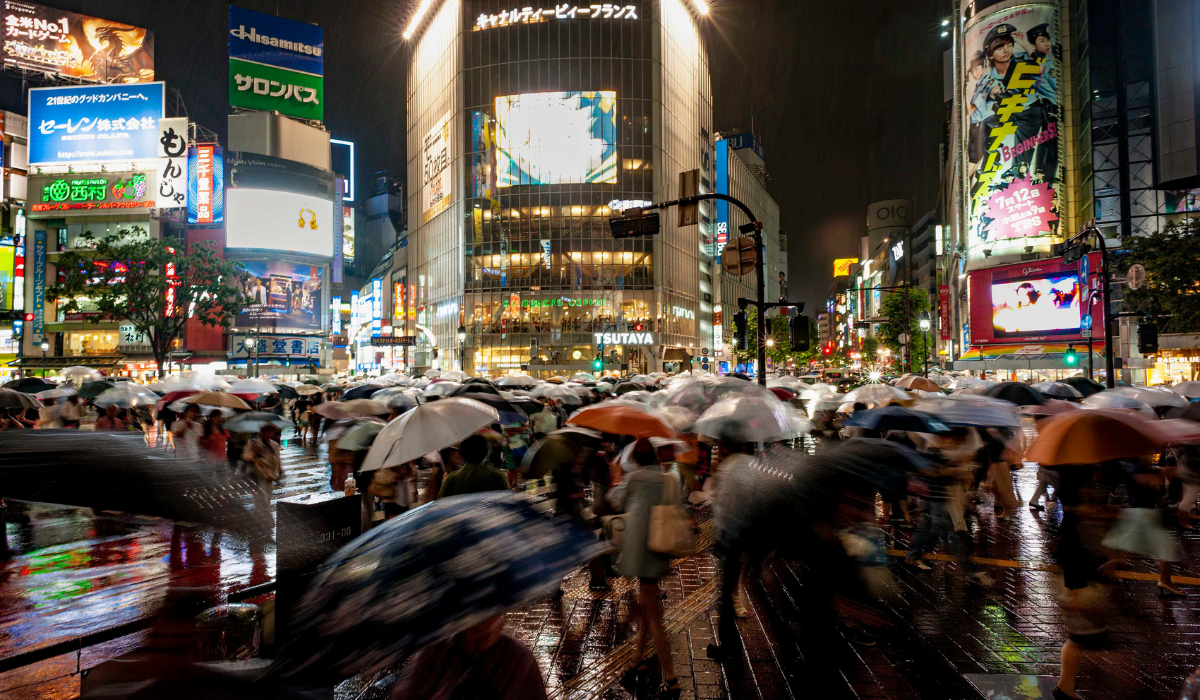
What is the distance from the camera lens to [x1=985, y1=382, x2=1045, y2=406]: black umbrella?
1219 cm

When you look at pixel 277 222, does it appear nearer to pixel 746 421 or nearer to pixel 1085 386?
→ pixel 1085 386

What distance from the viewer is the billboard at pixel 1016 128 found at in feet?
179

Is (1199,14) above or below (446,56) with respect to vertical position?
below

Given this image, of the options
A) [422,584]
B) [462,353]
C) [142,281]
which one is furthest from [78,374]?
[462,353]

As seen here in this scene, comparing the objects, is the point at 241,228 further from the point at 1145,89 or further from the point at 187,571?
the point at 1145,89

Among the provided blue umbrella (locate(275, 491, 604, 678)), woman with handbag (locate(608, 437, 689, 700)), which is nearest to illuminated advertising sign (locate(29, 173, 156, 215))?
woman with handbag (locate(608, 437, 689, 700))

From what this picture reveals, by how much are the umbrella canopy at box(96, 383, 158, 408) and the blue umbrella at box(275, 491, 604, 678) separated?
15.7 metres

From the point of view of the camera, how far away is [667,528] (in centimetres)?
517

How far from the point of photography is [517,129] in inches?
2785

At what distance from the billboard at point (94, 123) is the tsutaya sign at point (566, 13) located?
33.1m

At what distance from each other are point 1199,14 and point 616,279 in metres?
46.3

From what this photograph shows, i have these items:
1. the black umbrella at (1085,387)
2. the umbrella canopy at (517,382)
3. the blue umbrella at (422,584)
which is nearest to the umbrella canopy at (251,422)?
the blue umbrella at (422,584)

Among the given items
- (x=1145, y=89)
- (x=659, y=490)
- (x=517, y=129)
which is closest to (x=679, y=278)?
(x=517, y=129)

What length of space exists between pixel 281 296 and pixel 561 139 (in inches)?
1252
